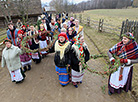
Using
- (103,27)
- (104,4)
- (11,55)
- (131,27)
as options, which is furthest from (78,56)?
(104,4)

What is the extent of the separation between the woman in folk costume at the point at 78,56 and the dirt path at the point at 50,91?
58 centimetres

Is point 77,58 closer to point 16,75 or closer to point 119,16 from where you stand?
point 16,75

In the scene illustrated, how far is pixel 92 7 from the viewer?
57406mm

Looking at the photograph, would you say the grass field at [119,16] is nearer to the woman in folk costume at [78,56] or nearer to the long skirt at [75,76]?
the woman in folk costume at [78,56]

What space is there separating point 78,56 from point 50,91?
1.77 meters

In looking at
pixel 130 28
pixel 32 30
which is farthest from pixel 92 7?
pixel 32 30

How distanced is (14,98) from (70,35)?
133 inches

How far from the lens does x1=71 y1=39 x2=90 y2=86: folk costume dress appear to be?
10.3ft

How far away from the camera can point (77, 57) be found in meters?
3.21

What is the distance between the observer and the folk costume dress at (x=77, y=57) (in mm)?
3147

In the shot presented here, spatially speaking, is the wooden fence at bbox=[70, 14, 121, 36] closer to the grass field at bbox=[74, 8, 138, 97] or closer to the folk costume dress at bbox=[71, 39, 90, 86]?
the grass field at bbox=[74, 8, 138, 97]

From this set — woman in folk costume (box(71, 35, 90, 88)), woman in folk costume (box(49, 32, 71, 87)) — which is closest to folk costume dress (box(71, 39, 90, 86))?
woman in folk costume (box(71, 35, 90, 88))

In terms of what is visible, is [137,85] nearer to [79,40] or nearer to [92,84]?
[92,84]

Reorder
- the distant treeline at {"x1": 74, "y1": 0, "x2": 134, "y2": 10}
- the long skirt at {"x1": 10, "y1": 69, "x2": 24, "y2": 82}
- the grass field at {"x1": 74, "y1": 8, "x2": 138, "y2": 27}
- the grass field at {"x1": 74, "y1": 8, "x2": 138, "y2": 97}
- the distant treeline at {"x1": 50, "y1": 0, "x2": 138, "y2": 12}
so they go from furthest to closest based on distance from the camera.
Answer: the distant treeline at {"x1": 74, "y1": 0, "x2": 134, "y2": 10} → the distant treeline at {"x1": 50, "y1": 0, "x2": 138, "y2": 12} → the grass field at {"x1": 74, "y1": 8, "x2": 138, "y2": 27} → the grass field at {"x1": 74, "y1": 8, "x2": 138, "y2": 97} → the long skirt at {"x1": 10, "y1": 69, "x2": 24, "y2": 82}
